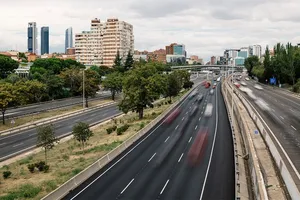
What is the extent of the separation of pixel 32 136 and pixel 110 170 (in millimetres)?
25395

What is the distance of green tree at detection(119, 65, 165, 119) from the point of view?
62.9 metres

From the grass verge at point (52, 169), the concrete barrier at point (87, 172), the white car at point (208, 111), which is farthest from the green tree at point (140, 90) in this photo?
the concrete barrier at point (87, 172)

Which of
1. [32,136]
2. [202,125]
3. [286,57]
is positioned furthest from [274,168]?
[286,57]

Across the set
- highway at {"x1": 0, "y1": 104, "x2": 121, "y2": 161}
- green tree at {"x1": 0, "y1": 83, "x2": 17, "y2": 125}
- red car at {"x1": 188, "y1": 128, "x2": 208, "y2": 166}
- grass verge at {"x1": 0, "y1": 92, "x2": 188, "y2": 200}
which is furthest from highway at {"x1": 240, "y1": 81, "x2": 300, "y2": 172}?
green tree at {"x1": 0, "y1": 83, "x2": 17, "y2": 125}

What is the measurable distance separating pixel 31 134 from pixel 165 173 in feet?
102

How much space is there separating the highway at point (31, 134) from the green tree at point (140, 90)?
7.79 meters

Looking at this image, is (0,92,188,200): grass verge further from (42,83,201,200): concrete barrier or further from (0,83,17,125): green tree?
(0,83,17,125): green tree

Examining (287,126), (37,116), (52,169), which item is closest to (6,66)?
(37,116)

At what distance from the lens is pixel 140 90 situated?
6344cm

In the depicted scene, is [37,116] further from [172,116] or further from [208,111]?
[208,111]

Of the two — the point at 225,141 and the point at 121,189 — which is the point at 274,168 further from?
the point at 225,141

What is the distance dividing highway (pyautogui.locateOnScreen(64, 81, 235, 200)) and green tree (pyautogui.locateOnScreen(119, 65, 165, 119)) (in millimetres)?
16638

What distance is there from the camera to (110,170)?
3125 cm

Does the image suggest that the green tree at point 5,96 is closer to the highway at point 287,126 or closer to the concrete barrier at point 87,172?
the concrete barrier at point 87,172
